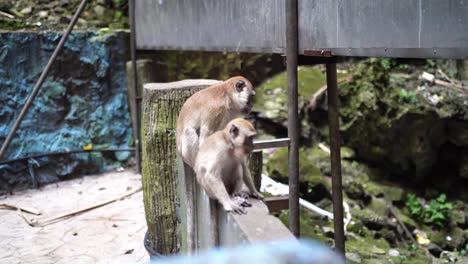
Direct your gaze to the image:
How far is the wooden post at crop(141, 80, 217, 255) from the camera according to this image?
5047mm

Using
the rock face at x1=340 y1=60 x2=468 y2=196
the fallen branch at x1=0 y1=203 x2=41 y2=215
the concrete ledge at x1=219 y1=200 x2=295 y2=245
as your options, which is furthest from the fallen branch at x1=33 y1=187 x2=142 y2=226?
the rock face at x1=340 y1=60 x2=468 y2=196

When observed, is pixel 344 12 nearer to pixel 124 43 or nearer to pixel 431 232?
pixel 124 43

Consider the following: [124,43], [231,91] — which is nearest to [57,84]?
[124,43]

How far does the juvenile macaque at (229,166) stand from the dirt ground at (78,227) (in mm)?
2623

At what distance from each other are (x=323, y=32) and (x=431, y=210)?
6.74 meters

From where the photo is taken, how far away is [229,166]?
3291 mm

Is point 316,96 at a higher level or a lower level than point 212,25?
lower

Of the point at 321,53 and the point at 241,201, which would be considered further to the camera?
the point at 321,53

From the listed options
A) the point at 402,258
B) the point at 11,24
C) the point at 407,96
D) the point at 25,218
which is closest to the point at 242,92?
the point at 25,218

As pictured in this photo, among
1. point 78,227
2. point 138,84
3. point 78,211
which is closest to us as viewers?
point 78,227

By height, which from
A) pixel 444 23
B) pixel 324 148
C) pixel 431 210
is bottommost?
pixel 431 210

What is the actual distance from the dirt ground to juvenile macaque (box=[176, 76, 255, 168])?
6.67 ft

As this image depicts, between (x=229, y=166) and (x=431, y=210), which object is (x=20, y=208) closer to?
(x=229, y=166)

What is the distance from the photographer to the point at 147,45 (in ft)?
27.3
